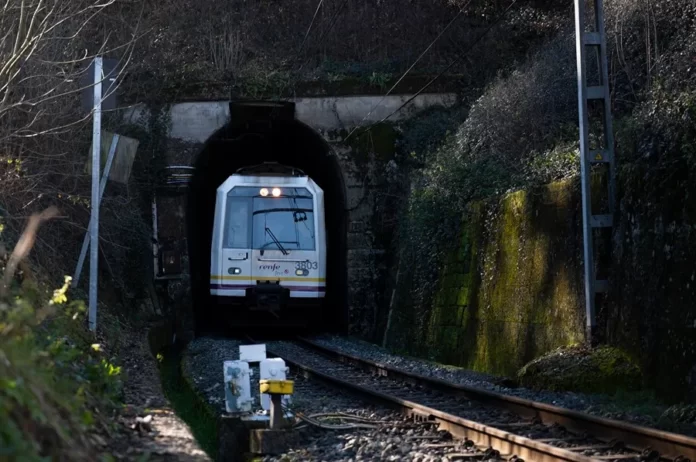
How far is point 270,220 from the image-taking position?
1838 centimetres

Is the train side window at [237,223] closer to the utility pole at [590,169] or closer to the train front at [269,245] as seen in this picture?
the train front at [269,245]

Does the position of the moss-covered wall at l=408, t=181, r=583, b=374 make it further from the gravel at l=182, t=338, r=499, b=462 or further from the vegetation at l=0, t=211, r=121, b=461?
the vegetation at l=0, t=211, r=121, b=461

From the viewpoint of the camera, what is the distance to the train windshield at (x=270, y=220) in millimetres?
18281

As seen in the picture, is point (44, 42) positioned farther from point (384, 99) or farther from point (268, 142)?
point (268, 142)

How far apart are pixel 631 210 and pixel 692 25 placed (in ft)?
10.9

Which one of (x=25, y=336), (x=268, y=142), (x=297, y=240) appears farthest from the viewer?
(x=268, y=142)

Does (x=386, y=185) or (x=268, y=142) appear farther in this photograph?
(x=268, y=142)

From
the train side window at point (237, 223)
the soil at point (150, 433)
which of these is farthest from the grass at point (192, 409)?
the train side window at point (237, 223)

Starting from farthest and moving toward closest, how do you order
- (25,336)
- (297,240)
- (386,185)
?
(386,185)
(297,240)
(25,336)

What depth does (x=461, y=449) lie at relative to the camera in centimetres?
673

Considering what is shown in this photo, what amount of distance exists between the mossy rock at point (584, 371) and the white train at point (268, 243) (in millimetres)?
8368

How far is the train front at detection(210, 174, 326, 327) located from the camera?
18.1 m

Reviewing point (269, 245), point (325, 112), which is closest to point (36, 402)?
point (269, 245)

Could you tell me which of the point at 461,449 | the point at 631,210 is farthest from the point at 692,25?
the point at 461,449
